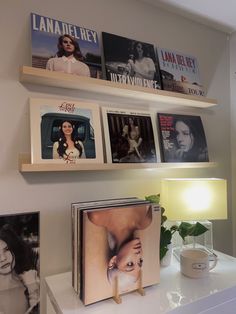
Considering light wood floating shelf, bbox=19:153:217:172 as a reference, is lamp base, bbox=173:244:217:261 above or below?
below

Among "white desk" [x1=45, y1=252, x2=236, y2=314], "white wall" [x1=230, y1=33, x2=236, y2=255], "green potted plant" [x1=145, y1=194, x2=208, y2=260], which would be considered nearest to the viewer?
"white desk" [x1=45, y1=252, x2=236, y2=314]

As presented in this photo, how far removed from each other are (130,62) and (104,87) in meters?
0.27

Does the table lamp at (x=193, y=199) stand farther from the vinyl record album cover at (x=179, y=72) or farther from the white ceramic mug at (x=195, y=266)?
the vinyl record album cover at (x=179, y=72)

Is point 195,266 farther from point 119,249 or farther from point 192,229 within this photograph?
Answer: point 119,249

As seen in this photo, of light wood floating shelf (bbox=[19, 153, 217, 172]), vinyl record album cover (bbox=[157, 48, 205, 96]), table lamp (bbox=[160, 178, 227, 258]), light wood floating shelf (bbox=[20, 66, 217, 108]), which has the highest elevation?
vinyl record album cover (bbox=[157, 48, 205, 96])

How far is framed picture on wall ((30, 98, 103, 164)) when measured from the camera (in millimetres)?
1061

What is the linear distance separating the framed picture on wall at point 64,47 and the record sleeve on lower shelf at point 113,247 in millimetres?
627

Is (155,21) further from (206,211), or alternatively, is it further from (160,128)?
(206,211)

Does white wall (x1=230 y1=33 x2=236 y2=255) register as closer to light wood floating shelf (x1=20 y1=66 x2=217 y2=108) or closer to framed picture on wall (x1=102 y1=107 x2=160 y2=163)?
light wood floating shelf (x1=20 y1=66 x2=217 y2=108)

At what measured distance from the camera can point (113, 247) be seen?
92 centimetres

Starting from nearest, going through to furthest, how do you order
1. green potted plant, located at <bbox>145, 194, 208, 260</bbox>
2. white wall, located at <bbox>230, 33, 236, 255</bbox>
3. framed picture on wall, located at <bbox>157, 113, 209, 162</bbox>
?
green potted plant, located at <bbox>145, 194, 208, 260</bbox>, framed picture on wall, located at <bbox>157, 113, 209, 162</bbox>, white wall, located at <bbox>230, 33, 236, 255</bbox>

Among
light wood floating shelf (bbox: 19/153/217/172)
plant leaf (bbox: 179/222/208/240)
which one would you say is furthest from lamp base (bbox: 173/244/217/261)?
light wood floating shelf (bbox: 19/153/217/172)

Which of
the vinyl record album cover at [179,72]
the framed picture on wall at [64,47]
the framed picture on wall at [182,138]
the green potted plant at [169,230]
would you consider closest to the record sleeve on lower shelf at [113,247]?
the green potted plant at [169,230]

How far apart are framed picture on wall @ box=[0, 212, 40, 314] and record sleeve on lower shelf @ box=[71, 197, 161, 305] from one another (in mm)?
248
